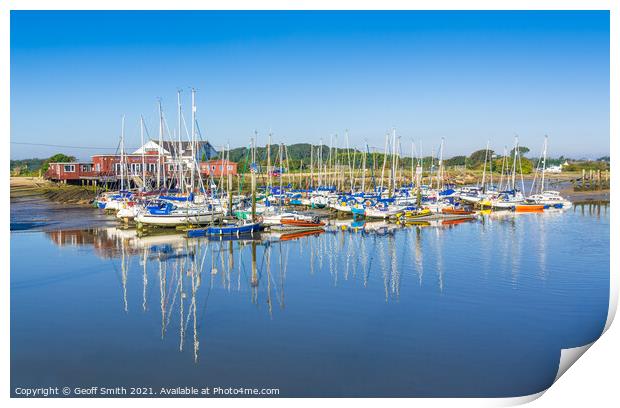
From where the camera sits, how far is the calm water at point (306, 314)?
34.1 feet

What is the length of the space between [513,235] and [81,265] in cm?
1737

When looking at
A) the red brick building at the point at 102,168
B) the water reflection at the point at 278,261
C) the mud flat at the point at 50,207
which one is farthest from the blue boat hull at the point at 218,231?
the red brick building at the point at 102,168

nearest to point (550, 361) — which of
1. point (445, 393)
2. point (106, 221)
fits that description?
point (445, 393)

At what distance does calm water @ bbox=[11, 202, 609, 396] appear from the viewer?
10.4 metres

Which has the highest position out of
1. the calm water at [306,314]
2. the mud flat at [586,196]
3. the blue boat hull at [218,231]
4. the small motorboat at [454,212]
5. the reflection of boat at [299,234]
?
the mud flat at [586,196]

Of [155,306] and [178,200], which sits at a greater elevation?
Answer: [178,200]

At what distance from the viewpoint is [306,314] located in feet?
45.4

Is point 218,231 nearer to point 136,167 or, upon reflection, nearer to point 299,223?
point 299,223

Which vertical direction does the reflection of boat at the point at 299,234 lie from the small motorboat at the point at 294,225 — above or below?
below

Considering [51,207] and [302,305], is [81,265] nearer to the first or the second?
[302,305]

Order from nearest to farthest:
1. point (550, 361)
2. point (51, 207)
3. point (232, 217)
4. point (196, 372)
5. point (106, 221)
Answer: point (196, 372) → point (550, 361) → point (232, 217) → point (106, 221) → point (51, 207)

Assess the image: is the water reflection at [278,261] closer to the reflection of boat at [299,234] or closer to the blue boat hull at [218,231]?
the reflection of boat at [299,234]

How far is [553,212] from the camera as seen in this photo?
37312 mm

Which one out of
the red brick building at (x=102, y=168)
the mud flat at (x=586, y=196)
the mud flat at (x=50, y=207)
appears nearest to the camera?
the mud flat at (x=50, y=207)
